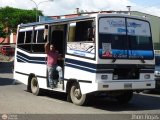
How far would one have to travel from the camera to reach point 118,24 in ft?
43.7

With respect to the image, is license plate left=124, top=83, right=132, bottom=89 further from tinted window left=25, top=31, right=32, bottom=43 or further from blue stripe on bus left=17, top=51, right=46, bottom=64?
tinted window left=25, top=31, right=32, bottom=43

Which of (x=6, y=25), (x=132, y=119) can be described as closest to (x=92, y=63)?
(x=132, y=119)

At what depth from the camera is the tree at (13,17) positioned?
3324 inches

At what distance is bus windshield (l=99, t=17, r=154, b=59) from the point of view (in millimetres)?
12953

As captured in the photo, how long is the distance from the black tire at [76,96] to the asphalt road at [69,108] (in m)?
0.19

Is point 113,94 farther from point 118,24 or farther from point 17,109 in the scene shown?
point 17,109

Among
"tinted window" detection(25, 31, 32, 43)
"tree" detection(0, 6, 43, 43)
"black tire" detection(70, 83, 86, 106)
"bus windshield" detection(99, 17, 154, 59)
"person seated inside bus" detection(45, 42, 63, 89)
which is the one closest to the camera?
"bus windshield" detection(99, 17, 154, 59)

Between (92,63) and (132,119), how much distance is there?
240 cm

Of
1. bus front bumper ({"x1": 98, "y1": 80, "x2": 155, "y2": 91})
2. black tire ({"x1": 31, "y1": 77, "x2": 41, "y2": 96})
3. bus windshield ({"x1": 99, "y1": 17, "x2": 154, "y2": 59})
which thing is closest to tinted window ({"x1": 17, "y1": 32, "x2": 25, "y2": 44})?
black tire ({"x1": 31, "y1": 77, "x2": 41, "y2": 96})

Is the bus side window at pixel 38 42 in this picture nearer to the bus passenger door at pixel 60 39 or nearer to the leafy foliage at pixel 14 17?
the bus passenger door at pixel 60 39

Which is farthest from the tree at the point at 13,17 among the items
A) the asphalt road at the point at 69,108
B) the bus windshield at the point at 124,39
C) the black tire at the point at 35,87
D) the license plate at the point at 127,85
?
the license plate at the point at 127,85

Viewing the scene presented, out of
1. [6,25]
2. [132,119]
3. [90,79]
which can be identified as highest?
[6,25]

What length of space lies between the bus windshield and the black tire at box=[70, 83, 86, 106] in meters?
1.56

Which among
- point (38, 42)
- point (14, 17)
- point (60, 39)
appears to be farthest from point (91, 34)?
point (14, 17)
